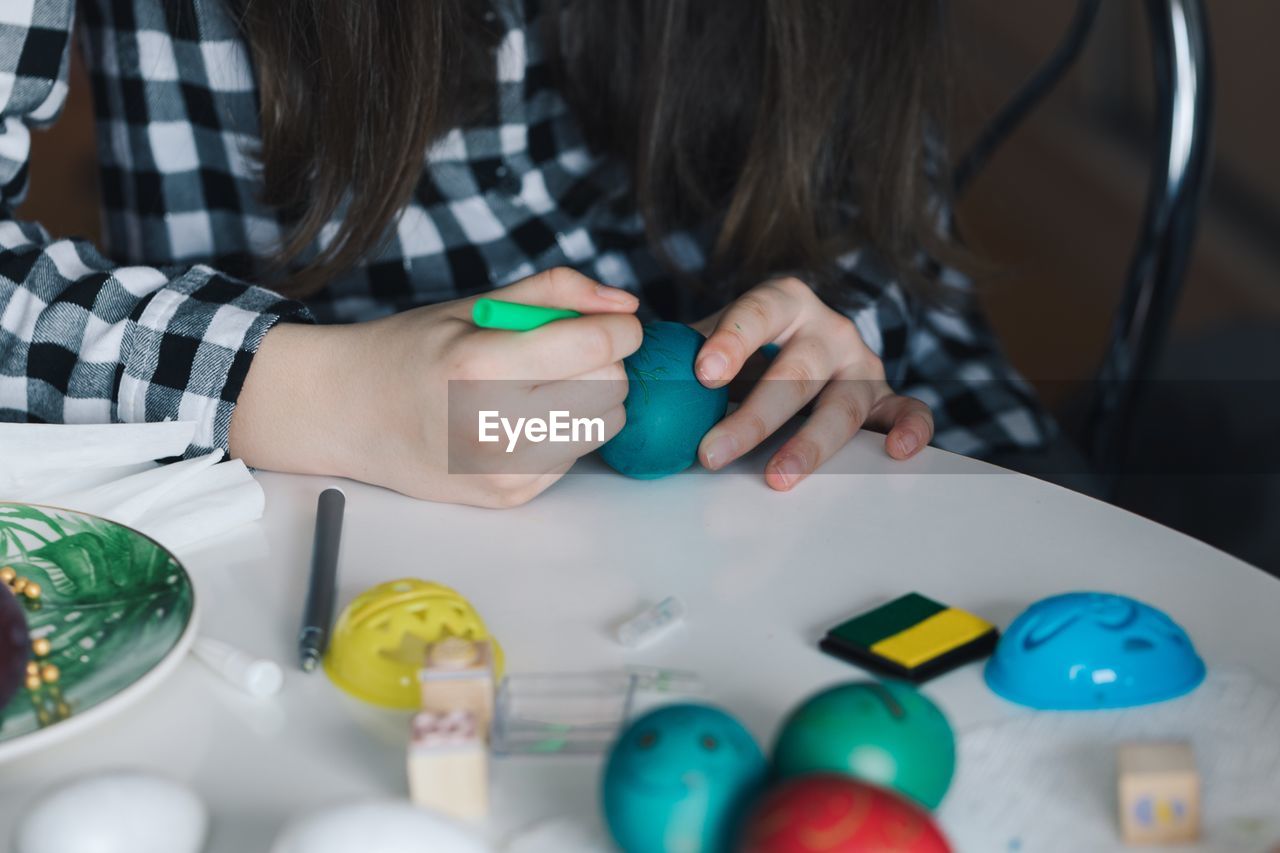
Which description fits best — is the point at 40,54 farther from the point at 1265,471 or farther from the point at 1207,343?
the point at 1207,343

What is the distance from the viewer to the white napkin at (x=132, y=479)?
0.55m

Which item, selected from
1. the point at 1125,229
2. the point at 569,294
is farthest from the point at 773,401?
the point at 1125,229

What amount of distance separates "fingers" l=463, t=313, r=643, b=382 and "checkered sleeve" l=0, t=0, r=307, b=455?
0.15 m

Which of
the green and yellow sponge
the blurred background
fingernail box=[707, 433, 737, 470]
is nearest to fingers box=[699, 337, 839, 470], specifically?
fingernail box=[707, 433, 737, 470]

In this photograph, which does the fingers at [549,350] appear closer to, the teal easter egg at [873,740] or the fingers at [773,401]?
the fingers at [773,401]

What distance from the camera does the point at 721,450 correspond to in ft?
1.98

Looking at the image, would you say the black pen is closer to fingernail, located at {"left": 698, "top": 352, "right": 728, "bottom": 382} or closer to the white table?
the white table

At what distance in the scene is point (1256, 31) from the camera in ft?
6.98

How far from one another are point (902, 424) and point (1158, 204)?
0.42 metres

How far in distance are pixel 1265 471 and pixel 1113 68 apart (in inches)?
65.6

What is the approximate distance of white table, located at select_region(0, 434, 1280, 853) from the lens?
40 cm

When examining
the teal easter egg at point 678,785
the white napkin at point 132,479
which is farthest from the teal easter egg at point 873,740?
the white napkin at point 132,479

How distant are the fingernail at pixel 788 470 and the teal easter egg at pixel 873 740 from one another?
22cm

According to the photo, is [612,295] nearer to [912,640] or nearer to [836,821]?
[912,640]
